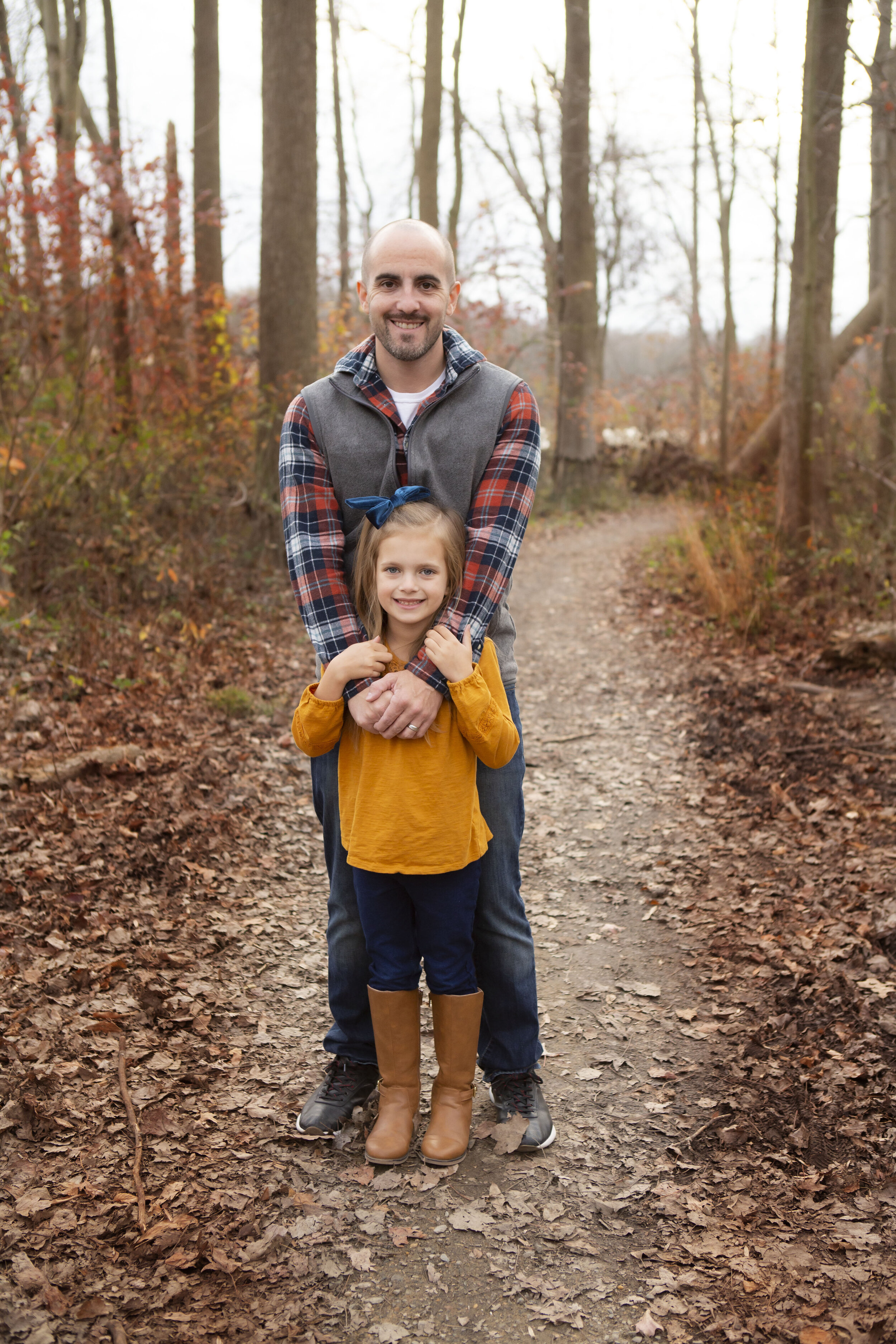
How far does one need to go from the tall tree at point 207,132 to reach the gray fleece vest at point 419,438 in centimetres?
1003

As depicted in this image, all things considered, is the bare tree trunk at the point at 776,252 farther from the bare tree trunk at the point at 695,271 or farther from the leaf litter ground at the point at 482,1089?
the leaf litter ground at the point at 482,1089

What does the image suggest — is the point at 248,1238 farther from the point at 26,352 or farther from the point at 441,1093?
the point at 26,352

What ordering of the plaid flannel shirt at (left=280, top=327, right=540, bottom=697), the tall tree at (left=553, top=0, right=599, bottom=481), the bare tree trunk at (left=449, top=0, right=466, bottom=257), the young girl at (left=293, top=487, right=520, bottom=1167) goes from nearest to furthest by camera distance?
the young girl at (left=293, top=487, right=520, bottom=1167) → the plaid flannel shirt at (left=280, top=327, right=540, bottom=697) → the tall tree at (left=553, top=0, right=599, bottom=481) → the bare tree trunk at (left=449, top=0, right=466, bottom=257)

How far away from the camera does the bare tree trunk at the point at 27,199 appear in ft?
24.4

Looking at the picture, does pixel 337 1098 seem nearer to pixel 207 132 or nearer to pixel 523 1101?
pixel 523 1101

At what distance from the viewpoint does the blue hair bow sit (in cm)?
242

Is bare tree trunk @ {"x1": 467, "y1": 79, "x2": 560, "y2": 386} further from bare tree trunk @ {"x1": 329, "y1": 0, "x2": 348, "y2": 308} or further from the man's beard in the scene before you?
the man's beard

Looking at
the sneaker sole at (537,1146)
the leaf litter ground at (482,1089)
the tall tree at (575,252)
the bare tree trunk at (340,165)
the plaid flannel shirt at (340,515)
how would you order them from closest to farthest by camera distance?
the leaf litter ground at (482,1089)
the plaid flannel shirt at (340,515)
the sneaker sole at (537,1146)
the tall tree at (575,252)
the bare tree trunk at (340,165)

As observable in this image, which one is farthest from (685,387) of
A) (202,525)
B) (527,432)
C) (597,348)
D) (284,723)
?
(527,432)

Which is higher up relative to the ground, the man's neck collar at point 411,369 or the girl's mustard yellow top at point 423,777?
the man's neck collar at point 411,369

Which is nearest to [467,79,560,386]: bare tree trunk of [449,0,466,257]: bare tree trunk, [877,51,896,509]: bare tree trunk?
[449,0,466,257]: bare tree trunk

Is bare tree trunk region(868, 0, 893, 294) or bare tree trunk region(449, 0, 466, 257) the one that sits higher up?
bare tree trunk region(449, 0, 466, 257)

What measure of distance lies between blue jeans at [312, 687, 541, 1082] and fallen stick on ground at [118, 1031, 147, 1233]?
2.04ft

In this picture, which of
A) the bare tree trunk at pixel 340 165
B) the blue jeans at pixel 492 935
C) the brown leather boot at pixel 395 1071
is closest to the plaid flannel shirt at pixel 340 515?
the blue jeans at pixel 492 935
